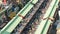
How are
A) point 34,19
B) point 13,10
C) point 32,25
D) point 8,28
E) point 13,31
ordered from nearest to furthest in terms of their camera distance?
point 8,28 → point 13,31 → point 32,25 → point 34,19 → point 13,10

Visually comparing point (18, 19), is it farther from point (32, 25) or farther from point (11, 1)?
point (11, 1)

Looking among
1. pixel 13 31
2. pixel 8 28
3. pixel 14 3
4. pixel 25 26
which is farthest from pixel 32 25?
pixel 14 3

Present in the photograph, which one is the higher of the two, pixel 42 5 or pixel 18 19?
pixel 42 5

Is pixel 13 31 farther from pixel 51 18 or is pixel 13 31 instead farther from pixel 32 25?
pixel 51 18

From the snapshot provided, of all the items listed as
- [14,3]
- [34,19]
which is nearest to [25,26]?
[34,19]

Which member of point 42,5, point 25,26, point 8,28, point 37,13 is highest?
point 42,5

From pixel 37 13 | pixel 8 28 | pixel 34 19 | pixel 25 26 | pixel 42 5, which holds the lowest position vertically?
pixel 8 28

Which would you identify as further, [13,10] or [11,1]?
[11,1]

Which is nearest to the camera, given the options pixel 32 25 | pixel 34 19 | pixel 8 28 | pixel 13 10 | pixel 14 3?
pixel 8 28

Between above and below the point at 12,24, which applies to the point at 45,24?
below
